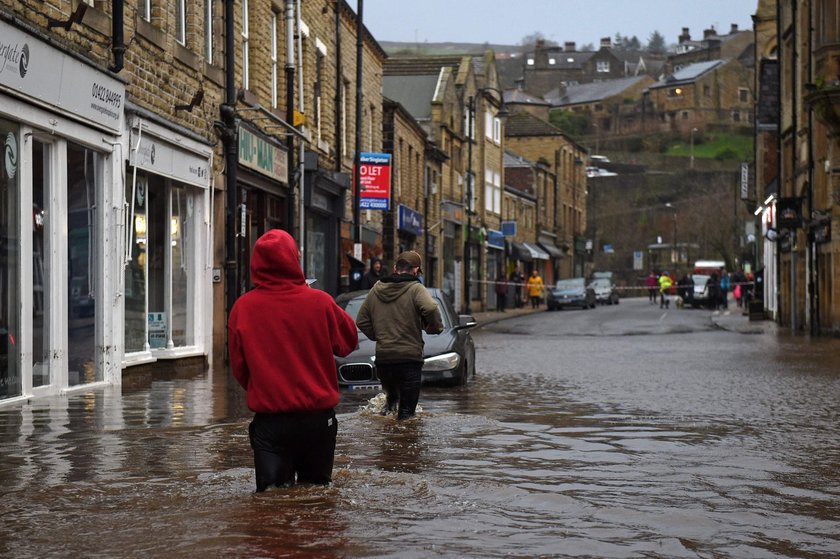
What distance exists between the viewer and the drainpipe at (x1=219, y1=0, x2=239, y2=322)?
22172 millimetres

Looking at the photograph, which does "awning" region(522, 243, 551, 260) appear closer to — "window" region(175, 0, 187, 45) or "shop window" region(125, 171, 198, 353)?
"shop window" region(125, 171, 198, 353)

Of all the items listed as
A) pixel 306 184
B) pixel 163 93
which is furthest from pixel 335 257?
pixel 163 93

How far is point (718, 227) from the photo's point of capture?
104 metres

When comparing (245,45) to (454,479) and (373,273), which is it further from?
(454,479)

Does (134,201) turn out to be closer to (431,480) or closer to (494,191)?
(431,480)

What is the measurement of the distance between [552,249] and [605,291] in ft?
30.5

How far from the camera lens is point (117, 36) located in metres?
16.8

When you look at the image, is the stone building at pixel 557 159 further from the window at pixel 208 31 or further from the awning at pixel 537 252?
the window at pixel 208 31

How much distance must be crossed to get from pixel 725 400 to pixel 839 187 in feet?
63.6

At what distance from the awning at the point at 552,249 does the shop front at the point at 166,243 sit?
63204 millimetres

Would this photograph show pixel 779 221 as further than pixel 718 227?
No

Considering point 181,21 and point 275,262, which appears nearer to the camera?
point 275,262

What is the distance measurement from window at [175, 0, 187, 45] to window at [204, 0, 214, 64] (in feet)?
3.13

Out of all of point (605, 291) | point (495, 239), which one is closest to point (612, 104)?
point (605, 291)
